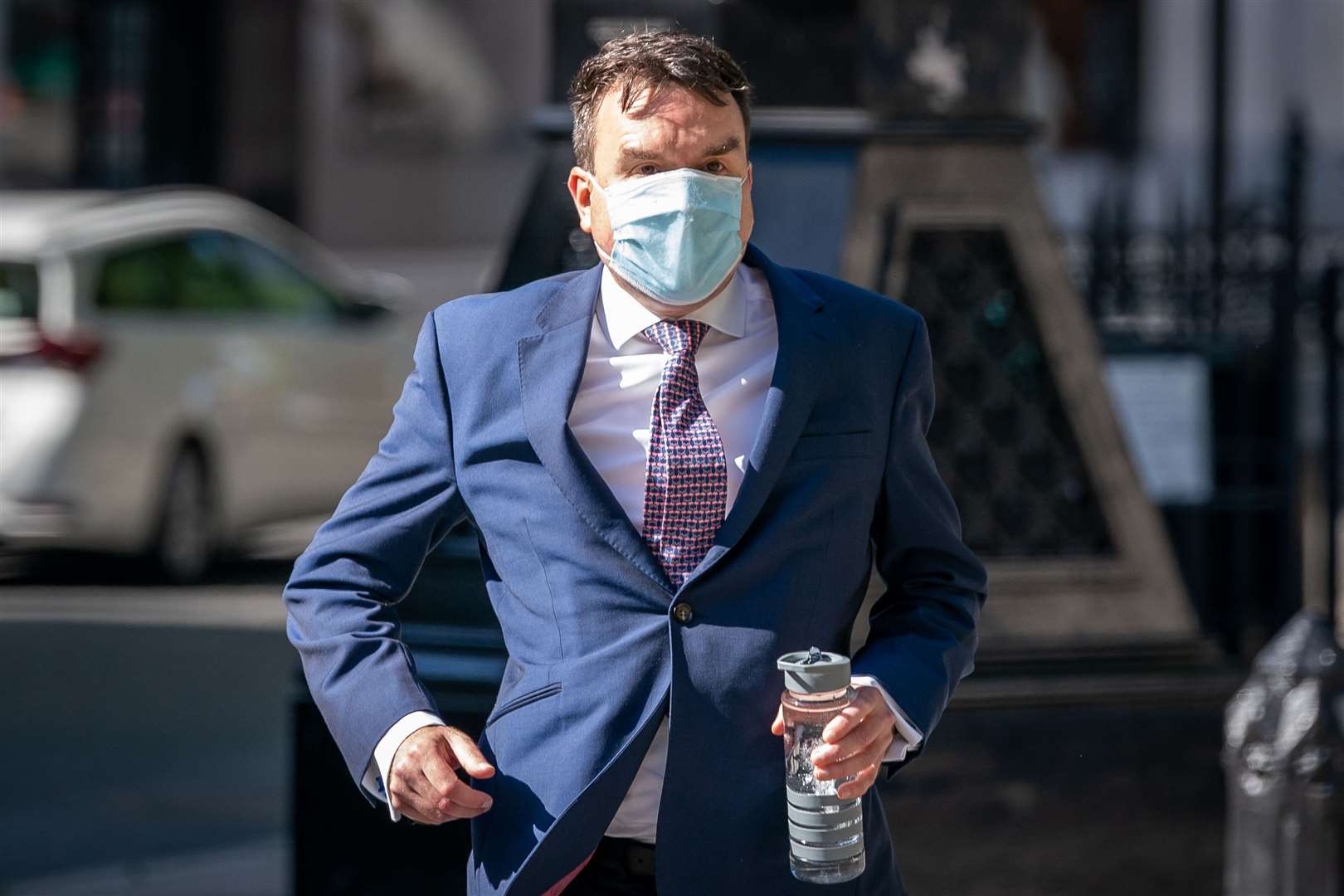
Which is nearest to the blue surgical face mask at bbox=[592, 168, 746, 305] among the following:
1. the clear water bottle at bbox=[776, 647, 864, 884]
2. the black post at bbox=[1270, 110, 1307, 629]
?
the clear water bottle at bbox=[776, 647, 864, 884]

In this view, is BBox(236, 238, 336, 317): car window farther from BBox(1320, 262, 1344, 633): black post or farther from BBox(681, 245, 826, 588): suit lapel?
BBox(681, 245, 826, 588): suit lapel

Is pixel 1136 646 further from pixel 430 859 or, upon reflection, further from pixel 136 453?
pixel 136 453

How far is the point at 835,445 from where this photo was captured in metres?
2.26

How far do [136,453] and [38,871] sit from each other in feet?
15.2

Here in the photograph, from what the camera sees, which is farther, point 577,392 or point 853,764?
point 577,392

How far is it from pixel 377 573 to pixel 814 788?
588 millimetres

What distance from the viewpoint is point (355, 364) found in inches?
452

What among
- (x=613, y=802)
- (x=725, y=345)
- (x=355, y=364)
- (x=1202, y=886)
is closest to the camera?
(x=613, y=802)

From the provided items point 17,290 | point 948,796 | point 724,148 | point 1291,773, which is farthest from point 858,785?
point 17,290

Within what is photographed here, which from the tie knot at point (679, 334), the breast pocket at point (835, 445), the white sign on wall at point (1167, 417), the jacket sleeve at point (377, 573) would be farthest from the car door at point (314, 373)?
the breast pocket at point (835, 445)

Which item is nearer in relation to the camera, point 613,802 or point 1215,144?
point 613,802

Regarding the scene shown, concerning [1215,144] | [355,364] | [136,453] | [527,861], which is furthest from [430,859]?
[355,364]

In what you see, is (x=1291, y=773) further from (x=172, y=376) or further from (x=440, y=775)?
(x=172, y=376)

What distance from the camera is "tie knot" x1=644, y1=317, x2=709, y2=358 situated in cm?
229
